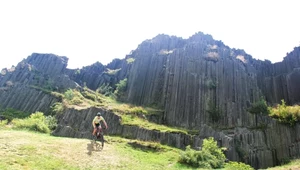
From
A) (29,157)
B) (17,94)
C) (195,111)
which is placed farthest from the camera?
(17,94)

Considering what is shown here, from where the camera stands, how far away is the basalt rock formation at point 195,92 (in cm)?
4003

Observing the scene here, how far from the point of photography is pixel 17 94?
6956cm

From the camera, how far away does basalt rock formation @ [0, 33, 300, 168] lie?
4003cm

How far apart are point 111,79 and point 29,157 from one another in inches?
2650

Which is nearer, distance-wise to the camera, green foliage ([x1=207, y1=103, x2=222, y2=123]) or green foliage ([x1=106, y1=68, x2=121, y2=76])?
green foliage ([x1=207, y1=103, x2=222, y2=123])

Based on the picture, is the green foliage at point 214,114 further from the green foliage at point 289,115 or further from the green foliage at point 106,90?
the green foliage at point 106,90

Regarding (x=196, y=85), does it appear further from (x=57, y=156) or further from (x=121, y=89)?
(x=57, y=156)

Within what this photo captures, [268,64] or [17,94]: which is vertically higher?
[268,64]

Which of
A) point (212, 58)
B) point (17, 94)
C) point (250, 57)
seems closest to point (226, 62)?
point (212, 58)

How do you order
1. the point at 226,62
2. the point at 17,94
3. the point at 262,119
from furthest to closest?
the point at 17,94 → the point at 226,62 → the point at 262,119

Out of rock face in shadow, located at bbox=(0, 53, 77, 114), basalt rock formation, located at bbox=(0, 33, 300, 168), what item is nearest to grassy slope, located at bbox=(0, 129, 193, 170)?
basalt rock formation, located at bbox=(0, 33, 300, 168)

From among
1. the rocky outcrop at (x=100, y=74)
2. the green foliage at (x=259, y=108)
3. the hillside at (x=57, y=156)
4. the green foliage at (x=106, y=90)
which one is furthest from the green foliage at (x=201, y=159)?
the rocky outcrop at (x=100, y=74)

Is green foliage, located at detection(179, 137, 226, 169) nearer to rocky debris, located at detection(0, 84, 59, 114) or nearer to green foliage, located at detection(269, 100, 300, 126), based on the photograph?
green foliage, located at detection(269, 100, 300, 126)

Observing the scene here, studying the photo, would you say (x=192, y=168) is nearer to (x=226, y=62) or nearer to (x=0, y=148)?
(x=0, y=148)
